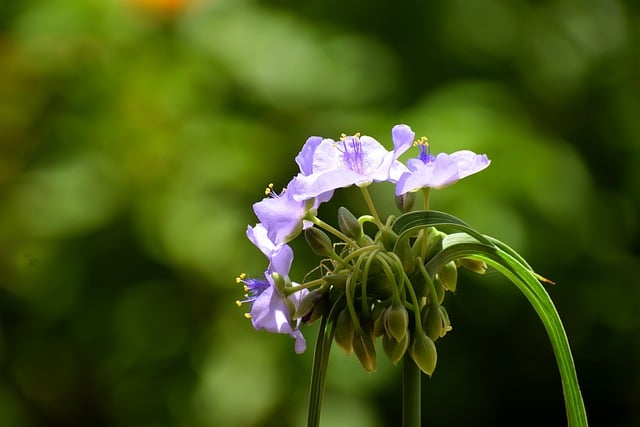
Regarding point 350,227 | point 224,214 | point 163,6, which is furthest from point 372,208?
point 163,6

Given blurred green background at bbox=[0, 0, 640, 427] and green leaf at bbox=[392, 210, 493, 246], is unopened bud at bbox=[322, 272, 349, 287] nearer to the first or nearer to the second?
green leaf at bbox=[392, 210, 493, 246]

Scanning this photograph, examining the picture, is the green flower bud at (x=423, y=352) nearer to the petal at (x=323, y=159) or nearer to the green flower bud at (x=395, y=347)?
the green flower bud at (x=395, y=347)

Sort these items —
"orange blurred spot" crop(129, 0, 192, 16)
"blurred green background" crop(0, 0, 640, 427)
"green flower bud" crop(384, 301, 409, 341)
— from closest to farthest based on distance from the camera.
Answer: "green flower bud" crop(384, 301, 409, 341) → "blurred green background" crop(0, 0, 640, 427) → "orange blurred spot" crop(129, 0, 192, 16)

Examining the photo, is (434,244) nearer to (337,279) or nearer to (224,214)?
(337,279)

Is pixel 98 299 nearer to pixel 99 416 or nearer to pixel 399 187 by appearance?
pixel 99 416

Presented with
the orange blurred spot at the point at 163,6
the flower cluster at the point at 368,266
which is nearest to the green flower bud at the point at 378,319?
the flower cluster at the point at 368,266

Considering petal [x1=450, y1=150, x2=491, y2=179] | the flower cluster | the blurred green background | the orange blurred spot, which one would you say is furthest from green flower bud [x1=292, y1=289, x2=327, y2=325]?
the orange blurred spot

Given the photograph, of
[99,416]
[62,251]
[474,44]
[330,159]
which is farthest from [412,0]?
[330,159]

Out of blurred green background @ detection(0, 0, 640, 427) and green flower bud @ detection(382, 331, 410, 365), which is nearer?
green flower bud @ detection(382, 331, 410, 365)
